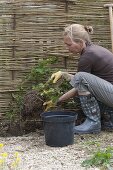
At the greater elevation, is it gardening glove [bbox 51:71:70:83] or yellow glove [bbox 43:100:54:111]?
gardening glove [bbox 51:71:70:83]

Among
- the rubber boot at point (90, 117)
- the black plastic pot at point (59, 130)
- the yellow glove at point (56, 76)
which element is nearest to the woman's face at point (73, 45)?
the yellow glove at point (56, 76)

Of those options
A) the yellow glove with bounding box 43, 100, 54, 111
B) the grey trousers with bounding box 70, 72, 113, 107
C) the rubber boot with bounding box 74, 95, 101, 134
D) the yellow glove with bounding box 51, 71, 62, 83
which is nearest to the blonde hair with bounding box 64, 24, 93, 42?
the grey trousers with bounding box 70, 72, 113, 107

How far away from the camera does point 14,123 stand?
18.3ft

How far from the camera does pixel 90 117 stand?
517 cm

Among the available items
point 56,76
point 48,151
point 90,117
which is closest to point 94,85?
point 90,117

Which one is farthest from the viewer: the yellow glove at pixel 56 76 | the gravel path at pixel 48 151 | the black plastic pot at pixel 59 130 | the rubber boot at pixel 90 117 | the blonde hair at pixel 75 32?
the yellow glove at pixel 56 76

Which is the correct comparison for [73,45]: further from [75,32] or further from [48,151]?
[48,151]

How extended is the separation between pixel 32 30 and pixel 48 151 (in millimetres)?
1794

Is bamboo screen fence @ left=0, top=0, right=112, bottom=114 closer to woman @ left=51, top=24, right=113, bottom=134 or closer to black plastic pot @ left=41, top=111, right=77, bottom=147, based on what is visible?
woman @ left=51, top=24, right=113, bottom=134

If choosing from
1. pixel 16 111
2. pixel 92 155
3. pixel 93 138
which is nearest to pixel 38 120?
pixel 16 111

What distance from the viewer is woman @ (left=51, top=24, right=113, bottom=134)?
196 inches

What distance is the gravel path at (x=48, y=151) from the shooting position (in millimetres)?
3898

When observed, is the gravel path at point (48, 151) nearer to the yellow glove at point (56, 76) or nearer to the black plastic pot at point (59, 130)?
the black plastic pot at point (59, 130)

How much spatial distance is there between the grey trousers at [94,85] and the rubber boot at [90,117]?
95 millimetres
